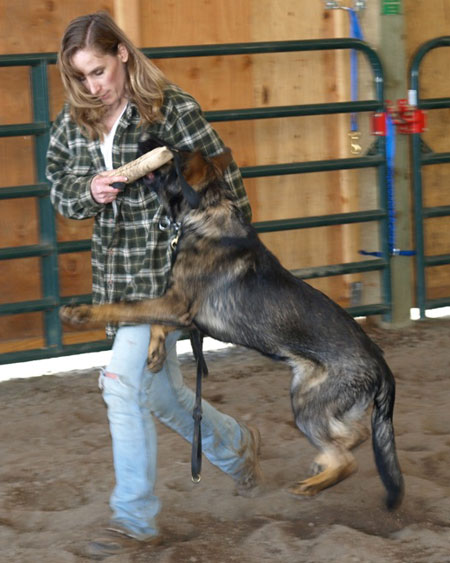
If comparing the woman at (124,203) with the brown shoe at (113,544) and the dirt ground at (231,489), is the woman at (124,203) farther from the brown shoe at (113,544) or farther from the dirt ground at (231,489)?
the dirt ground at (231,489)

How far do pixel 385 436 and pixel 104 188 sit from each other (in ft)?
4.23

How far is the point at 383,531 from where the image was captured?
3521 millimetres

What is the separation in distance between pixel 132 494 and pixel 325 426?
27.0 inches

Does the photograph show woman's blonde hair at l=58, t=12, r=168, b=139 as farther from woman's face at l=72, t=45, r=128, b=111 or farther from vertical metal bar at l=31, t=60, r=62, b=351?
vertical metal bar at l=31, t=60, r=62, b=351

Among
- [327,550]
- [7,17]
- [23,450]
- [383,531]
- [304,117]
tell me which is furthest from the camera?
[304,117]

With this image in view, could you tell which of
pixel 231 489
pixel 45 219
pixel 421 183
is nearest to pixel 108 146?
pixel 231 489

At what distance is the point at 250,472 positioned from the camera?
3.82 metres

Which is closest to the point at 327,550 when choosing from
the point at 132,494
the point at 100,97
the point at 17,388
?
the point at 132,494

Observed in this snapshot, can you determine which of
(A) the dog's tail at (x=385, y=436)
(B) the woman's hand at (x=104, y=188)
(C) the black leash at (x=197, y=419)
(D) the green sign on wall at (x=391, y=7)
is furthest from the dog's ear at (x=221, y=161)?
(D) the green sign on wall at (x=391, y=7)

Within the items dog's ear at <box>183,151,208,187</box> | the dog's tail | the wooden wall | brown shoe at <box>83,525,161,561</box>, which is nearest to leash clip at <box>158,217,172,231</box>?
dog's ear at <box>183,151,208,187</box>

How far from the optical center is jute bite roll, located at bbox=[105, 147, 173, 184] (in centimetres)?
321

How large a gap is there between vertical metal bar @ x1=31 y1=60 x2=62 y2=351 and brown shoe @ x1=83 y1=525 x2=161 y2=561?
252 centimetres

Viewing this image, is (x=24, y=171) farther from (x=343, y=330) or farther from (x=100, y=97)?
(x=343, y=330)

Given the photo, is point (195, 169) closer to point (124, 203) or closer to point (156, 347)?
point (124, 203)
